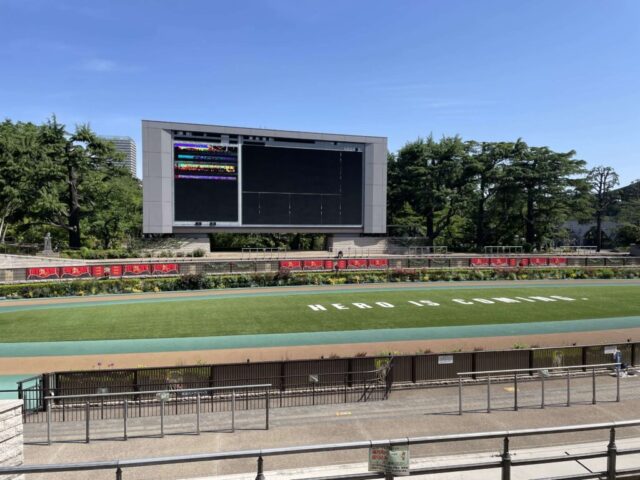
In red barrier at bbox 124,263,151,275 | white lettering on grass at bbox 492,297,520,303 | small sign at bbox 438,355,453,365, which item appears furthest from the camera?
red barrier at bbox 124,263,151,275

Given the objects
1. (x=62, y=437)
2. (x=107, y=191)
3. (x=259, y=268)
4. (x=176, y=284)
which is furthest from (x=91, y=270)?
(x=62, y=437)

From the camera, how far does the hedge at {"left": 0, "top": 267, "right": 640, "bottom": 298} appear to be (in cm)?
4106

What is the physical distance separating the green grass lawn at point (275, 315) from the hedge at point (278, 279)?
6711 mm

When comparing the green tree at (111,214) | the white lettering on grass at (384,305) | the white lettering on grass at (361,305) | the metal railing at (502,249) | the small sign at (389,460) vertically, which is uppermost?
the green tree at (111,214)

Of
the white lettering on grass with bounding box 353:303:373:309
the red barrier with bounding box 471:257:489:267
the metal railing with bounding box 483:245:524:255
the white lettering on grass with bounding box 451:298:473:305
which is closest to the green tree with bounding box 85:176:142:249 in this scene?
the white lettering on grass with bounding box 353:303:373:309

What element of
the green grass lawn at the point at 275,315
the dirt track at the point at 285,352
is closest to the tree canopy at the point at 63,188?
the green grass lawn at the point at 275,315

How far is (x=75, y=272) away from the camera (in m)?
45.0

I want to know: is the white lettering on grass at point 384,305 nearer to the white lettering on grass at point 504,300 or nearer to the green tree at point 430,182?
the white lettering on grass at point 504,300

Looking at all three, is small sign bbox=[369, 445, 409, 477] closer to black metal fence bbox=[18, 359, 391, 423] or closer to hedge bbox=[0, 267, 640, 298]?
black metal fence bbox=[18, 359, 391, 423]

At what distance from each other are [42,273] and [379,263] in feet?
115

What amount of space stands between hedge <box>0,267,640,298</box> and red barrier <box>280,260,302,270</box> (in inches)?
105

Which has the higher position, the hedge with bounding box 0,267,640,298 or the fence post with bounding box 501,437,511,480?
the fence post with bounding box 501,437,511,480

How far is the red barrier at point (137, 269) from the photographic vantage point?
A: 46.9 m

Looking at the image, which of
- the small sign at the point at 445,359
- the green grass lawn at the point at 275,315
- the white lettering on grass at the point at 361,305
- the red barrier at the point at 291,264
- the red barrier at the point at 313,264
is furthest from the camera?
the red barrier at the point at 313,264
